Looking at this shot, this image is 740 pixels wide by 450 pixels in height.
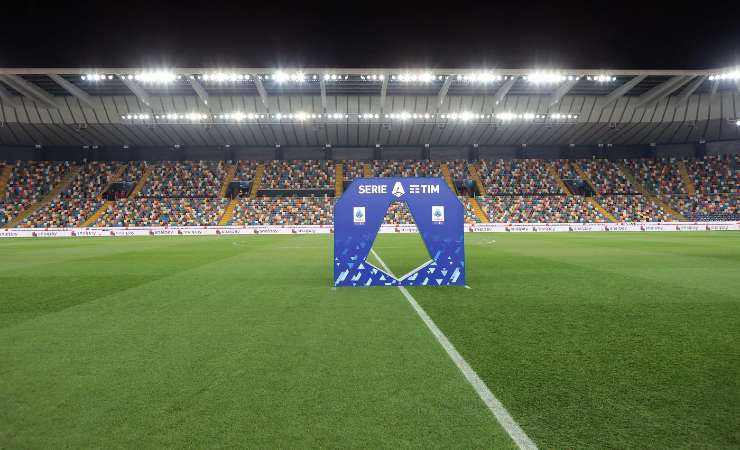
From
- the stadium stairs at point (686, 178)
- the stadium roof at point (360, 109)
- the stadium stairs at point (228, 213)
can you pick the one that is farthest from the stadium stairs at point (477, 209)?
the stadium stairs at point (228, 213)

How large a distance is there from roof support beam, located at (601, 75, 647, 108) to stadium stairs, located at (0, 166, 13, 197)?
60.8 meters

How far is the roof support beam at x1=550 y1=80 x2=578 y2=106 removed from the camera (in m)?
33.9

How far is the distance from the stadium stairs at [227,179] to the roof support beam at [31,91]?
646 inches

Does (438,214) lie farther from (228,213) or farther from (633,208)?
(633,208)

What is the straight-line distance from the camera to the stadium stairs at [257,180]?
47.5 metres

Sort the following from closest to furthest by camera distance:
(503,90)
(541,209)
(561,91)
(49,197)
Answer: (503,90), (561,91), (541,209), (49,197)

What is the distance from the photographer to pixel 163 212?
140ft

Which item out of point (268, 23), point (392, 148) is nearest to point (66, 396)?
point (268, 23)

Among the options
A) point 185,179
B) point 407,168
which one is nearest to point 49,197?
point 185,179

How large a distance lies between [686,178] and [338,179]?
3980cm

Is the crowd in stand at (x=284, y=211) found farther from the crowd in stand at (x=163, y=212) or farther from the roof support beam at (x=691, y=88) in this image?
the roof support beam at (x=691, y=88)

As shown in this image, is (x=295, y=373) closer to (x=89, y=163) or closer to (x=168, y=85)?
(x=168, y=85)

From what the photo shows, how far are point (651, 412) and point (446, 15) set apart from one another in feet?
13.0

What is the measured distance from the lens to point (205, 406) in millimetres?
3574
